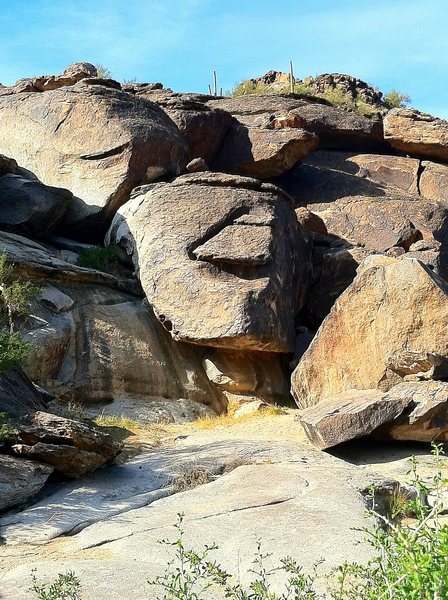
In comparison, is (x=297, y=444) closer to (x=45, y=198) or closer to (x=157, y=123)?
(x=45, y=198)

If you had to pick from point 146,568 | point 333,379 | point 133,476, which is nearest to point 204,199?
point 333,379

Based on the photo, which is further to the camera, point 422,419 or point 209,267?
point 209,267

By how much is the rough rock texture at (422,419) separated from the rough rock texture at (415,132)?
13533mm

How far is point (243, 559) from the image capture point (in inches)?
253

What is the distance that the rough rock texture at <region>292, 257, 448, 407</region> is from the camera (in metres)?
12.5

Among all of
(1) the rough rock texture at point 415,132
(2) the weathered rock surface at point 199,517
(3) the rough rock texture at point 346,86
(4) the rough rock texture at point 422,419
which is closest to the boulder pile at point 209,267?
(4) the rough rock texture at point 422,419

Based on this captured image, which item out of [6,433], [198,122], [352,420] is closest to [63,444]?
[6,433]

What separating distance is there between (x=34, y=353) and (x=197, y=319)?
2.92 meters

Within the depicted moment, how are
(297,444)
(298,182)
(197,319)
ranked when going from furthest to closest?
(298,182) → (197,319) → (297,444)

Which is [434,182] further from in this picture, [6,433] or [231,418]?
[6,433]

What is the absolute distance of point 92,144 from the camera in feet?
60.3

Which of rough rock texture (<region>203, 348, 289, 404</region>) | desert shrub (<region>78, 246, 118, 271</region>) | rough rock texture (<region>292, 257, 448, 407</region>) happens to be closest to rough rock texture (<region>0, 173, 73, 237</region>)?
desert shrub (<region>78, 246, 118, 271</region>)

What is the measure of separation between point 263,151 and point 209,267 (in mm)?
6765

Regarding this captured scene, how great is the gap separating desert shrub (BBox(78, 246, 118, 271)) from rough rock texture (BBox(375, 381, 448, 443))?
7.08 m
